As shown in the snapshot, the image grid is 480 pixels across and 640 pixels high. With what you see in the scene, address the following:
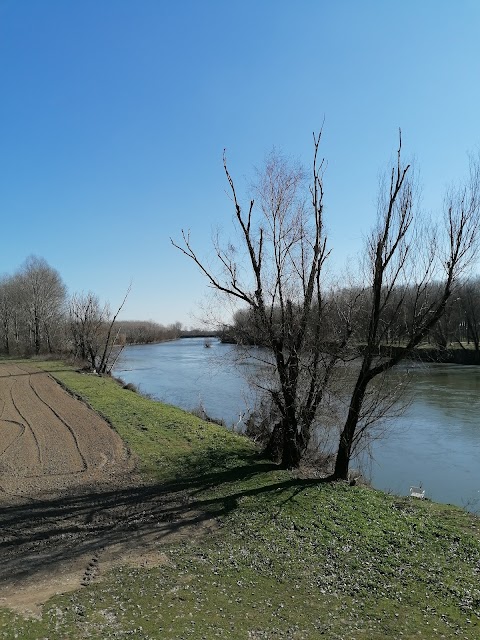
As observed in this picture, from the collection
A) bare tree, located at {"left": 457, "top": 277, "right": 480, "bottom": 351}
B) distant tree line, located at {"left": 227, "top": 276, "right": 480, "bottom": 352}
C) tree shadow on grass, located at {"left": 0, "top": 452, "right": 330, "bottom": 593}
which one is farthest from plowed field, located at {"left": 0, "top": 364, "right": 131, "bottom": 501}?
bare tree, located at {"left": 457, "top": 277, "right": 480, "bottom": 351}

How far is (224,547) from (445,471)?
30.1ft

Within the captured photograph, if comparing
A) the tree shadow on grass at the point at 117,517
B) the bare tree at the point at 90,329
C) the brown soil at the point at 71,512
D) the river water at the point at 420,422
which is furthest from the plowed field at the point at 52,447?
the bare tree at the point at 90,329

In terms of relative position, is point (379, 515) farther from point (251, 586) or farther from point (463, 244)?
point (463, 244)

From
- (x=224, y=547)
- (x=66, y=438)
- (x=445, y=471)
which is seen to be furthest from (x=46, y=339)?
(x=224, y=547)

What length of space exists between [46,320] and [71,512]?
146 feet

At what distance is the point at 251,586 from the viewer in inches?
221

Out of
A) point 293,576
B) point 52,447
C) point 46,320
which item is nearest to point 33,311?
point 46,320

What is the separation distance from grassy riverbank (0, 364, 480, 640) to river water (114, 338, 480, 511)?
3031 millimetres

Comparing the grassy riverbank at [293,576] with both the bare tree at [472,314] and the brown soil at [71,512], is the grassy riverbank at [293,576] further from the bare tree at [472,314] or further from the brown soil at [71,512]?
the bare tree at [472,314]

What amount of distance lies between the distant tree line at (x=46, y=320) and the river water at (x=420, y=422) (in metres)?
8.28

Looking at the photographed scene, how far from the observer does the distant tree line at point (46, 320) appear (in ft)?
133

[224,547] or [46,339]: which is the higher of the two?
[46,339]

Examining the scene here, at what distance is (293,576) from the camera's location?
19.5 feet

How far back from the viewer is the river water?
12430 millimetres
